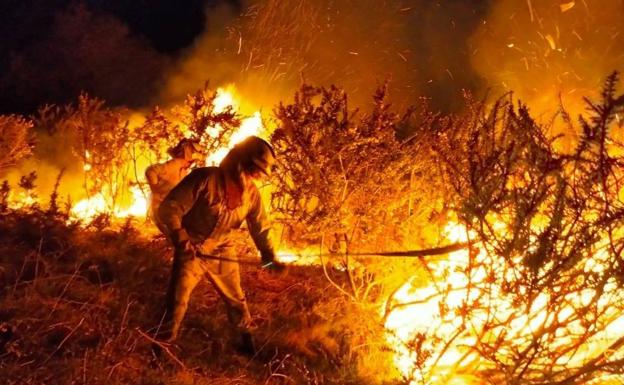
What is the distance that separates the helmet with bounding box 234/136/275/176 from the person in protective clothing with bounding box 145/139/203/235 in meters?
1.79

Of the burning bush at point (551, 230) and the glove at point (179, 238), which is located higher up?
the glove at point (179, 238)

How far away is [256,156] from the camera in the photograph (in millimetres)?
4371

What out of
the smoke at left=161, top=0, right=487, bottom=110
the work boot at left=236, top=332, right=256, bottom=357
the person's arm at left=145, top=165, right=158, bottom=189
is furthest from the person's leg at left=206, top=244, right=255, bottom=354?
the smoke at left=161, top=0, right=487, bottom=110

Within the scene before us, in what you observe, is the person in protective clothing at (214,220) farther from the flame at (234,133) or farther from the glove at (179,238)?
the flame at (234,133)

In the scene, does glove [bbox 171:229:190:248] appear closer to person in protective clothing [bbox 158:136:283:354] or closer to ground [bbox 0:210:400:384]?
person in protective clothing [bbox 158:136:283:354]

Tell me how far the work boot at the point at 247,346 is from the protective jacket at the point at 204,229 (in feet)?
1.28

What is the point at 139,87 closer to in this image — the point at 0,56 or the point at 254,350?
the point at 0,56

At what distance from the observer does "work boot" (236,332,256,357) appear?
4.93 meters

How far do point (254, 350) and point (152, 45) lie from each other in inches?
610

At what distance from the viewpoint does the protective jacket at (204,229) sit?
4406mm

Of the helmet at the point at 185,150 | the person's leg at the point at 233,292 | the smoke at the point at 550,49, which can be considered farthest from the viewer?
the smoke at the point at 550,49

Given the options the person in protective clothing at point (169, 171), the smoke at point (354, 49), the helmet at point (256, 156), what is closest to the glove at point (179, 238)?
the helmet at point (256, 156)

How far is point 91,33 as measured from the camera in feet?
54.9

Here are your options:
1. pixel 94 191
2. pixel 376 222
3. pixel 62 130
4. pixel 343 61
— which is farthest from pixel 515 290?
pixel 343 61
